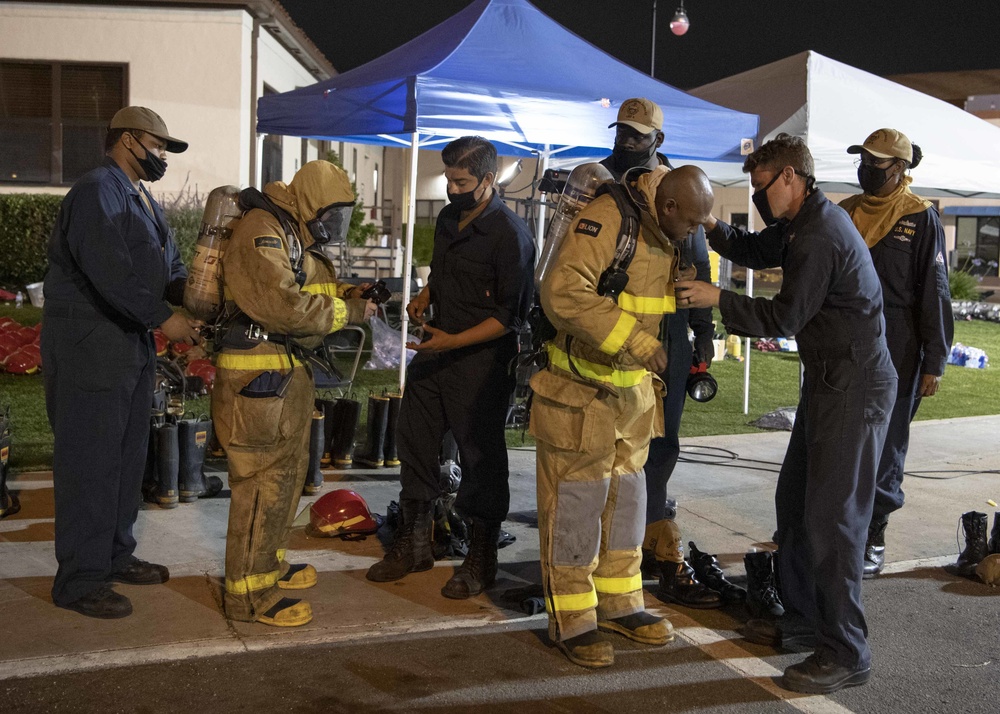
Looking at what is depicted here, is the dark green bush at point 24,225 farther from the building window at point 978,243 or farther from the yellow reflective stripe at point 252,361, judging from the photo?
the building window at point 978,243

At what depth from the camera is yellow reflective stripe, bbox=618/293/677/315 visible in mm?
4051

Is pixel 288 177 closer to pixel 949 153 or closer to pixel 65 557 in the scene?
pixel 949 153

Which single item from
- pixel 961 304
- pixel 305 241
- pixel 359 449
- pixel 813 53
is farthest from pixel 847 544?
pixel 961 304

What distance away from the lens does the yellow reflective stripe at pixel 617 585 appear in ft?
14.3

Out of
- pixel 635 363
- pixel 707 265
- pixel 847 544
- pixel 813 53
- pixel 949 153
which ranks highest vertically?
pixel 813 53

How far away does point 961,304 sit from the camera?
2709cm

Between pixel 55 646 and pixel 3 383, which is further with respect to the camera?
pixel 3 383

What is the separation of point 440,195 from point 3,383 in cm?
2089

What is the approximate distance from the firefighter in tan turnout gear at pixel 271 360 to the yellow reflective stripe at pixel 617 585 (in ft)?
4.27

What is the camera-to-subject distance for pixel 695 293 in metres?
3.96

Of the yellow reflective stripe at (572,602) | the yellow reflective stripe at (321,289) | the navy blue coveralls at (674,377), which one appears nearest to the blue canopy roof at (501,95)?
the navy blue coveralls at (674,377)

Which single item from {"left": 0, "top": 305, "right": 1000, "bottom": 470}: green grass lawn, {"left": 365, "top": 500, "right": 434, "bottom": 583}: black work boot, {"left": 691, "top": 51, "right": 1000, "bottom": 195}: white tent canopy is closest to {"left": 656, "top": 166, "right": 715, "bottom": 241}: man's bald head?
{"left": 365, "top": 500, "right": 434, "bottom": 583}: black work boot

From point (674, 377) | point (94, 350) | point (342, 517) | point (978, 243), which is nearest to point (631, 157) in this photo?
point (674, 377)

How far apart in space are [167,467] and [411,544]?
184 cm
